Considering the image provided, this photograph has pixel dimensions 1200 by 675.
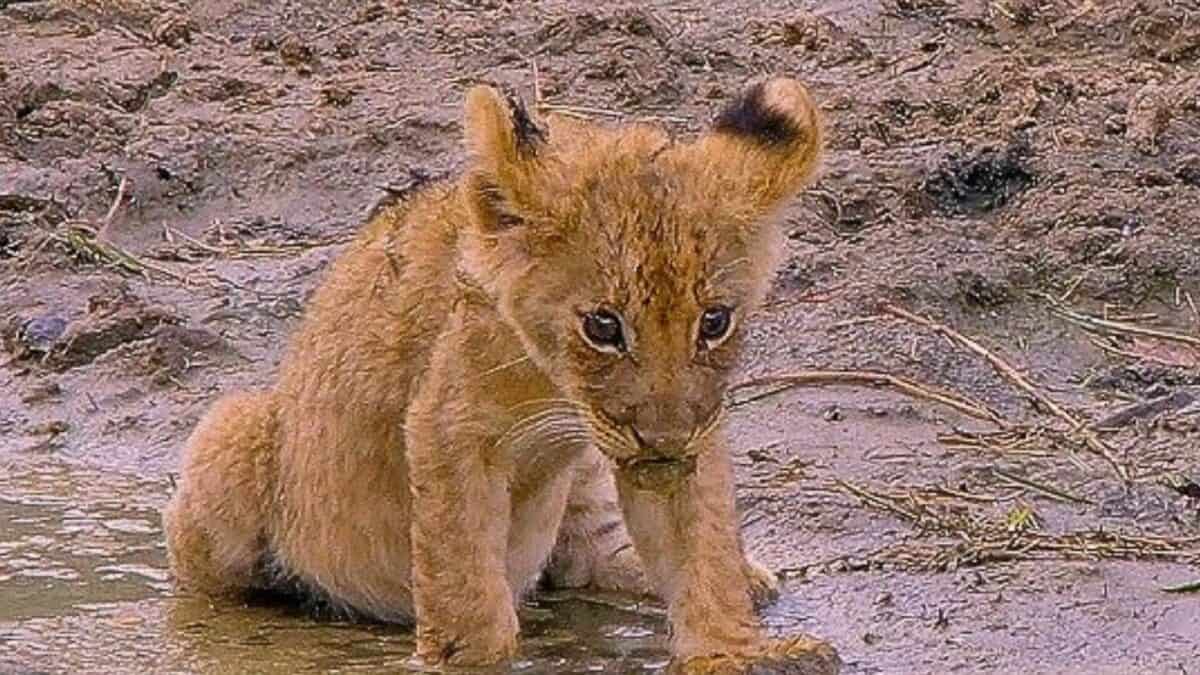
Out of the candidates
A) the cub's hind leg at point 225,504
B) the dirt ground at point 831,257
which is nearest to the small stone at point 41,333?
the dirt ground at point 831,257

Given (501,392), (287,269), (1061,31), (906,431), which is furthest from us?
(1061,31)

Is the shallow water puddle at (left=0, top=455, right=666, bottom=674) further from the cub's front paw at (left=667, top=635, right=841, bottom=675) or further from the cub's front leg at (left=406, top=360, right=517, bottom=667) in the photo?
the cub's front paw at (left=667, top=635, right=841, bottom=675)

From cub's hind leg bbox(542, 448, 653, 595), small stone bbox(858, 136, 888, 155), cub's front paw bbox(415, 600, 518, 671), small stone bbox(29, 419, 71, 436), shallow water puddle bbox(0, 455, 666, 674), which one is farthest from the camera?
small stone bbox(858, 136, 888, 155)

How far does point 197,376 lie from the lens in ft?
31.6

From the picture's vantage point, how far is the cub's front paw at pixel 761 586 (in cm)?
692

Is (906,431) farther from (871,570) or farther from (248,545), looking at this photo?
(248,545)

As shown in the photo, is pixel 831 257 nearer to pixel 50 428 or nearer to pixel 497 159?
pixel 50 428

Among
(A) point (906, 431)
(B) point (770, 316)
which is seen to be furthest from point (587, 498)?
(B) point (770, 316)

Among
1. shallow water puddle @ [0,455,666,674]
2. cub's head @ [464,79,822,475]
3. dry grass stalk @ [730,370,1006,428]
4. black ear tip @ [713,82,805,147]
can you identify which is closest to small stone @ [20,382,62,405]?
shallow water puddle @ [0,455,666,674]

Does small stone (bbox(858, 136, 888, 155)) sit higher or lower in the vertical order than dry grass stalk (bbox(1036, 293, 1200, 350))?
higher

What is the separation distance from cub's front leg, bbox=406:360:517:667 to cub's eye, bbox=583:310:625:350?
54 centimetres

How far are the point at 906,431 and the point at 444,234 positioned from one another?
→ 2076 mm

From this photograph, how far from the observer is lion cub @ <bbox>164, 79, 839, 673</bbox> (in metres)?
5.68

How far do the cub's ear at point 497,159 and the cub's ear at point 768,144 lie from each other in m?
0.38
